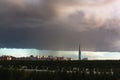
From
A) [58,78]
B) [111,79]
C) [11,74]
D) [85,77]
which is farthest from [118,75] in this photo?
[11,74]

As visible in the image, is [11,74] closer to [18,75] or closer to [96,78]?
[18,75]

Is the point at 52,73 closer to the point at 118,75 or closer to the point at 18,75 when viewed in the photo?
the point at 18,75

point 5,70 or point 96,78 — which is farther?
point 5,70

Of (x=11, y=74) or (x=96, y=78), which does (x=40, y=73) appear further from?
(x=96, y=78)

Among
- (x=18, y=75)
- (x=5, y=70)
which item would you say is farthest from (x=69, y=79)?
(x=5, y=70)

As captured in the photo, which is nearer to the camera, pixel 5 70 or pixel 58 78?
pixel 58 78

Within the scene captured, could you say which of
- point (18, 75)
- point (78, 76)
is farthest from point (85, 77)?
point (18, 75)

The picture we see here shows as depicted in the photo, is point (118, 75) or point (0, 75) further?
point (0, 75)
